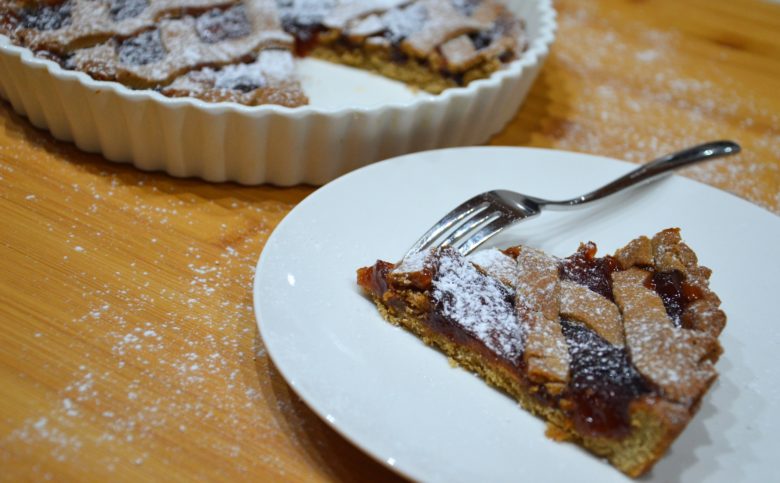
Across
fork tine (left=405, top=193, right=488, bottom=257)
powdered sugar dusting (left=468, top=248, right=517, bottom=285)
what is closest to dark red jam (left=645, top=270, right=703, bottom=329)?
powdered sugar dusting (left=468, top=248, right=517, bottom=285)

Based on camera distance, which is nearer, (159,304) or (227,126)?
(159,304)

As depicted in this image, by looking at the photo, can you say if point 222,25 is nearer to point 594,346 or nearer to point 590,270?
point 590,270

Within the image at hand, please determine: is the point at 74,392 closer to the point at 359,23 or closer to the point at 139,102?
the point at 139,102

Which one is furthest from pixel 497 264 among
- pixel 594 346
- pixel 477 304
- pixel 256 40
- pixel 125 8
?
pixel 125 8

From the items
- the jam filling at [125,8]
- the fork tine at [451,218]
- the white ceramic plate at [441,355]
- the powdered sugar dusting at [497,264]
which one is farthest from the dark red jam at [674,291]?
the jam filling at [125,8]

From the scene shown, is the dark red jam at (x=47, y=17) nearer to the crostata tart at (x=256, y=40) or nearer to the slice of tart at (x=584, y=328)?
the crostata tart at (x=256, y=40)

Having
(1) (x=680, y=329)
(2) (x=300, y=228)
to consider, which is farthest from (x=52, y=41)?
(1) (x=680, y=329)
